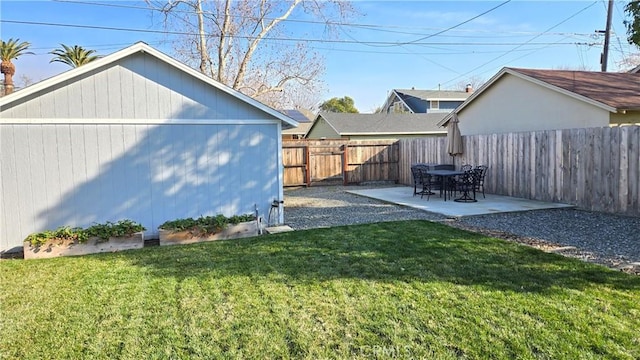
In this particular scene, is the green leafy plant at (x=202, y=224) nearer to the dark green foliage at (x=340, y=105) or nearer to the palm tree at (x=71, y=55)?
the palm tree at (x=71, y=55)

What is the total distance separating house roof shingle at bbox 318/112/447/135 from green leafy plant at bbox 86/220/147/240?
16.6 metres

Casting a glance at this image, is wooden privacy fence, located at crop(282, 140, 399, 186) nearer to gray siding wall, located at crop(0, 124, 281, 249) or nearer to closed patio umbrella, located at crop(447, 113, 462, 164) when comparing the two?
closed patio umbrella, located at crop(447, 113, 462, 164)

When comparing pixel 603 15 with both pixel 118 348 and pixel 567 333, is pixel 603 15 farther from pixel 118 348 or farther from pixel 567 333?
pixel 118 348

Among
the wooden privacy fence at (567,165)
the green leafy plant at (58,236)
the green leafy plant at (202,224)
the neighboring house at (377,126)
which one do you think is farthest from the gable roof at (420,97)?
the green leafy plant at (58,236)

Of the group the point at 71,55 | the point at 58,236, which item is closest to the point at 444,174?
the point at 58,236

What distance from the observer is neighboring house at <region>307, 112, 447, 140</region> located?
914 inches

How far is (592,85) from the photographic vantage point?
11961 millimetres

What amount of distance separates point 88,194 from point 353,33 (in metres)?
17.7

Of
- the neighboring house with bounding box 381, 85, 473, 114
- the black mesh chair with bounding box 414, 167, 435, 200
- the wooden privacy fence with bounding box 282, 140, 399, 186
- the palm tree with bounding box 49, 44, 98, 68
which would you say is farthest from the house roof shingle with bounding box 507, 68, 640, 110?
the neighboring house with bounding box 381, 85, 473, 114

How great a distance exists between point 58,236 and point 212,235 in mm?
2358

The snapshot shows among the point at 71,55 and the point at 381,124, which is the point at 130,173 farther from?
the point at 381,124

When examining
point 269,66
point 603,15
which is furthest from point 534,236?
point 269,66

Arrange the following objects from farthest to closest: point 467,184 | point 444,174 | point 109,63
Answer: point 467,184
point 444,174
point 109,63

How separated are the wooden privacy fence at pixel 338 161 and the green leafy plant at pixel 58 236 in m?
9.47
